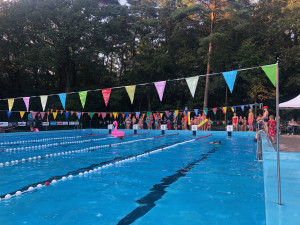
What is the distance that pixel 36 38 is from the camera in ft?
83.7

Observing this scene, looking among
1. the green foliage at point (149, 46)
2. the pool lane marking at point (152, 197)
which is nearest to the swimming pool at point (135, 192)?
the pool lane marking at point (152, 197)

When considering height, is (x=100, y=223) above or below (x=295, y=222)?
below

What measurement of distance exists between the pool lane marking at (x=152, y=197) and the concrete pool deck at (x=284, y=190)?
1787mm

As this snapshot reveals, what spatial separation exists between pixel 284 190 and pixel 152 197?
7.10 ft

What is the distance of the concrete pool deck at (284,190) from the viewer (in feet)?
9.01

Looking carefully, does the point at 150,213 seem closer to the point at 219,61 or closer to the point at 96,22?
the point at 219,61

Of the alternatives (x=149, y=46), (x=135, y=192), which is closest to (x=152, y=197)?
(x=135, y=192)

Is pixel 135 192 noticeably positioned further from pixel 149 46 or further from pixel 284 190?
pixel 149 46

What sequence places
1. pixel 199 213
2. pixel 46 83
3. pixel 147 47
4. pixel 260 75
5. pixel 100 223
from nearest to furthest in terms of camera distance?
pixel 100 223 < pixel 199 213 < pixel 260 75 < pixel 147 47 < pixel 46 83

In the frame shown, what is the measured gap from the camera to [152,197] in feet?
15.0

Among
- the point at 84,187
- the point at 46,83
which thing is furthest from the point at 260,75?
the point at 46,83

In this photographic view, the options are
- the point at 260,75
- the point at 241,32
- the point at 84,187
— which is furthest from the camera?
the point at 241,32

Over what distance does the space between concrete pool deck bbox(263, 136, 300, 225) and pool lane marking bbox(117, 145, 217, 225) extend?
1.79 m

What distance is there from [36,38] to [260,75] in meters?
22.3
